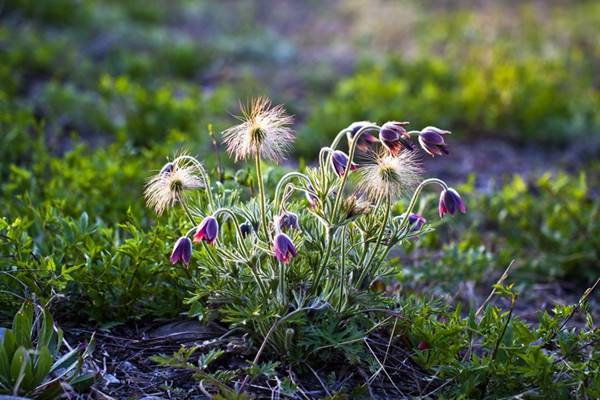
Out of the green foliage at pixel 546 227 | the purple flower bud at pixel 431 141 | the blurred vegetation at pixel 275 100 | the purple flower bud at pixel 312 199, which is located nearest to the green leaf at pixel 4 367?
the blurred vegetation at pixel 275 100

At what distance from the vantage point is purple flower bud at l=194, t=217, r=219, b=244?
2279mm

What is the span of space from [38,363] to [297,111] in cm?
452

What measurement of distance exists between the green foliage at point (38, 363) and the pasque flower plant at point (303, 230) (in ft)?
1.54

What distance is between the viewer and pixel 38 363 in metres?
2.29

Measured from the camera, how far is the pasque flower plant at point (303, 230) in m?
2.36

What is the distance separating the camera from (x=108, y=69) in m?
6.74

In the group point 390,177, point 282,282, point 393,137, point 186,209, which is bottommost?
point 282,282

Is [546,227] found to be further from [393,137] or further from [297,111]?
[297,111]

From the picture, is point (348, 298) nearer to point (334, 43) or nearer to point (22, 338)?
point (22, 338)

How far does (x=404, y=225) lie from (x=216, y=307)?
0.76 metres

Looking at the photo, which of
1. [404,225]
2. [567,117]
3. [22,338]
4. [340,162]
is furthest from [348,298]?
[567,117]

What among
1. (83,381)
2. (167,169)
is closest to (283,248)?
(167,169)

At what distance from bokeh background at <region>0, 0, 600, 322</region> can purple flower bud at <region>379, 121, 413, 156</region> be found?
92cm

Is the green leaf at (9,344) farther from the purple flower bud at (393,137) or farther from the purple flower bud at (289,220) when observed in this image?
the purple flower bud at (393,137)
